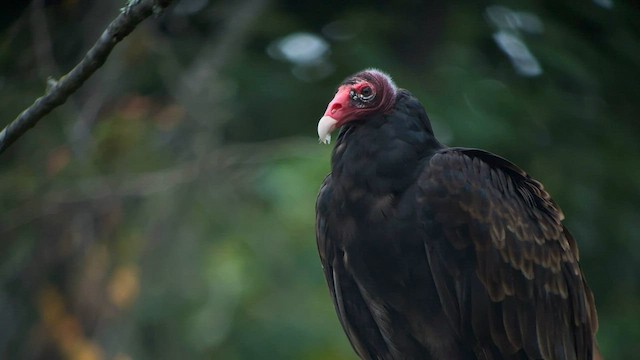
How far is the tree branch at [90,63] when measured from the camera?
248 cm

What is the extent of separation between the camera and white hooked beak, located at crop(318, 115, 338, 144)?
3221mm

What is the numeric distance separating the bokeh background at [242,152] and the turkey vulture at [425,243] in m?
2.12

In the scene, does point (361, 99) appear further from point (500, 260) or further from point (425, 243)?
point (500, 260)

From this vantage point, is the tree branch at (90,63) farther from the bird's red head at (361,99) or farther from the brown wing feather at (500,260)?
the brown wing feather at (500,260)

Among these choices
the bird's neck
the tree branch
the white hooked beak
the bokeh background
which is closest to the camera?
the tree branch

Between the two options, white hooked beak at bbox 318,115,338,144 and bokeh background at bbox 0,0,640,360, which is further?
bokeh background at bbox 0,0,640,360

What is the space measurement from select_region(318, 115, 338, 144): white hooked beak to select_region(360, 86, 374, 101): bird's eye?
0.48ft

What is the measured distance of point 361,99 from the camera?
338cm

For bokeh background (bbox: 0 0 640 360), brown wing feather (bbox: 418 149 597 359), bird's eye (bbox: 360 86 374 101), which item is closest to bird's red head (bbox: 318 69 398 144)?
bird's eye (bbox: 360 86 374 101)

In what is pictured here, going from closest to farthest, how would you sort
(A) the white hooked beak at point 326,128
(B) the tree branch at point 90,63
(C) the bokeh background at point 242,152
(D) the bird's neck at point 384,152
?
(B) the tree branch at point 90,63 < (A) the white hooked beak at point 326,128 < (D) the bird's neck at point 384,152 < (C) the bokeh background at point 242,152

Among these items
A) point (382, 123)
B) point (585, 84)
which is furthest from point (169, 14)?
point (382, 123)

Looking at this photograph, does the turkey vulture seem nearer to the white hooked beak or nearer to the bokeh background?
the white hooked beak

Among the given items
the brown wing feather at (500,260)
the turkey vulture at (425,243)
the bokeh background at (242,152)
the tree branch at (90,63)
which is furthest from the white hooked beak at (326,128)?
the bokeh background at (242,152)

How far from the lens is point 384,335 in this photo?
3430 millimetres
